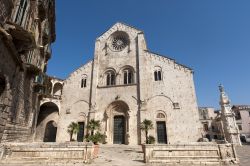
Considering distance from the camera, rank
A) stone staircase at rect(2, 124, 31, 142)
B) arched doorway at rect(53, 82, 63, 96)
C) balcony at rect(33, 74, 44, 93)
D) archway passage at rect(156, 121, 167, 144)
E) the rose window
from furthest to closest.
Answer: arched doorway at rect(53, 82, 63, 96) → the rose window → archway passage at rect(156, 121, 167, 144) → balcony at rect(33, 74, 44, 93) → stone staircase at rect(2, 124, 31, 142)

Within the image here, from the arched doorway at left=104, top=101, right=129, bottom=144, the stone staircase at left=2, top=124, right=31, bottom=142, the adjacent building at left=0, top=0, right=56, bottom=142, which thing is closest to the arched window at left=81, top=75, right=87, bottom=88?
the arched doorway at left=104, top=101, right=129, bottom=144

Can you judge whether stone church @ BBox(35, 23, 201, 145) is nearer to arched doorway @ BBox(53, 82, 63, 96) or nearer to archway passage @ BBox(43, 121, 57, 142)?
archway passage @ BBox(43, 121, 57, 142)

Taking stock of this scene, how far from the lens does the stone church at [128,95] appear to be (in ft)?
63.8

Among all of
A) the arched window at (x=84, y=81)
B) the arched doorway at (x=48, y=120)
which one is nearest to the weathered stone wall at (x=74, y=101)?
the arched window at (x=84, y=81)

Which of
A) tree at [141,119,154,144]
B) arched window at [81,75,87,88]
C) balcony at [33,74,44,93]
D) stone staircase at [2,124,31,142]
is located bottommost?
stone staircase at [2,124,31,142]

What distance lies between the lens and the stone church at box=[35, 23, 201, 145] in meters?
19.4

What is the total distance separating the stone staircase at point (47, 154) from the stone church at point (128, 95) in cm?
1162

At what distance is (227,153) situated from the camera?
906cm

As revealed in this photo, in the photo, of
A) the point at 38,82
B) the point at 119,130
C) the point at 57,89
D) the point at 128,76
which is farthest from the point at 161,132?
the point at 57,89

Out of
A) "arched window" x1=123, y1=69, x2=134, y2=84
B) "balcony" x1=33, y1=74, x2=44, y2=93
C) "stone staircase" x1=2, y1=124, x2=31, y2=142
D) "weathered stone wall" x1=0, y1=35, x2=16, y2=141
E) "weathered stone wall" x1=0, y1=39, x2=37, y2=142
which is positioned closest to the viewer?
"weathered stone wall" x1=0, y1=35, x2=16, y2=141

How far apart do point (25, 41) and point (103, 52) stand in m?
17.0

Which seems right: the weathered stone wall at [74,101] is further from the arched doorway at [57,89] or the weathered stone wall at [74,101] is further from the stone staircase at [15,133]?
the stone staircase at [15,133]

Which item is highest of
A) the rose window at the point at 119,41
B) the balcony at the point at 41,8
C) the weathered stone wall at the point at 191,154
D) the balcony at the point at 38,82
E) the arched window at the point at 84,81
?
the rose window at the point at 119,41

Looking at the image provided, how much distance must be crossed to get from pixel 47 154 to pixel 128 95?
556 inches
